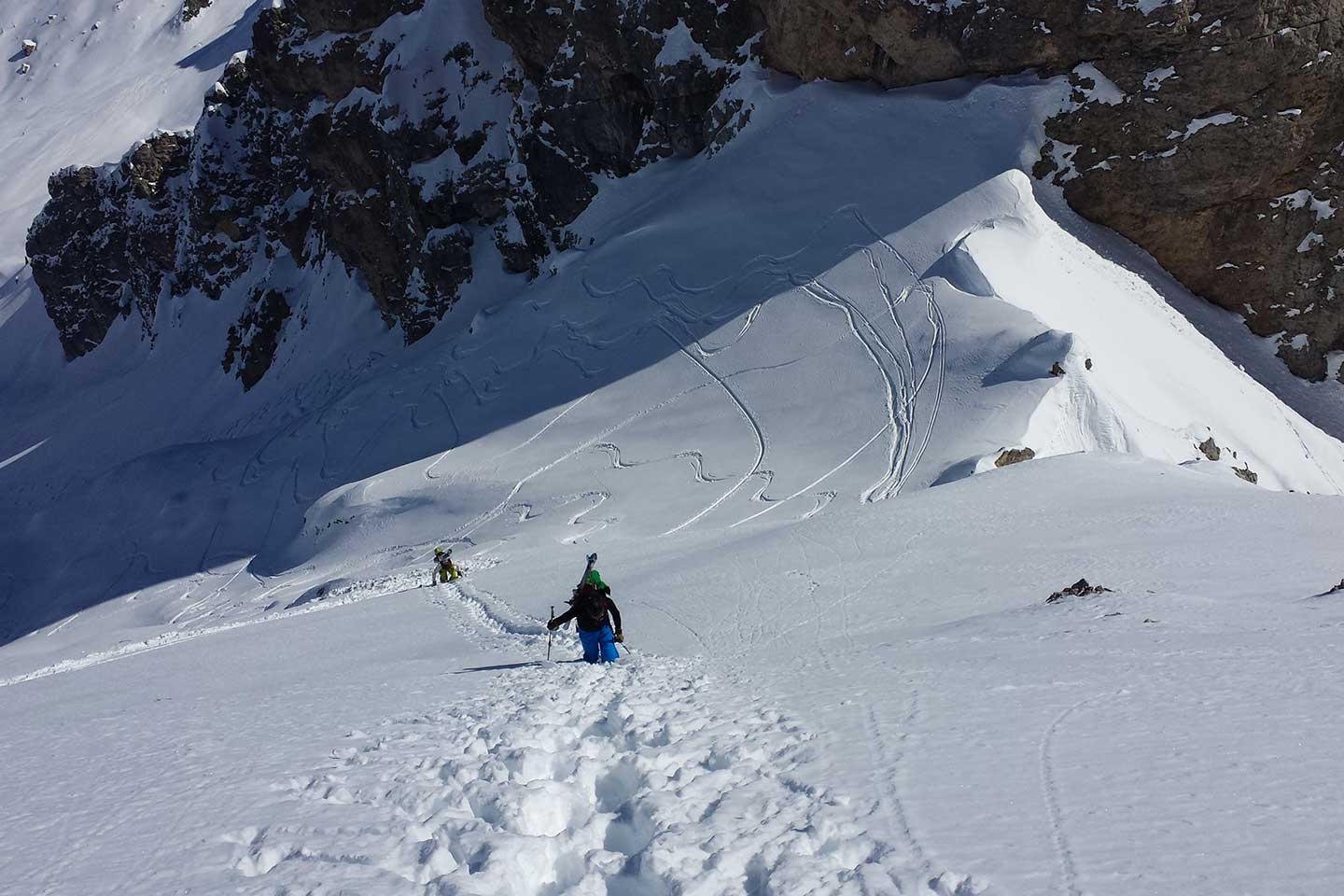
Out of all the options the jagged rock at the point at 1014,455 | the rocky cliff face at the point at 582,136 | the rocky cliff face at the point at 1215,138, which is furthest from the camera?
the rocky cliff face at the point at 582,136

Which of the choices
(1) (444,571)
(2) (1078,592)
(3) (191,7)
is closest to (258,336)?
(3) (191,7)

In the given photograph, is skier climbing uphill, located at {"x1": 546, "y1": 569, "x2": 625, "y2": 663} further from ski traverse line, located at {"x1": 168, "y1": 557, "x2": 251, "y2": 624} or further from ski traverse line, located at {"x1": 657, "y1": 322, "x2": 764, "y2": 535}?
ski traverse line, located at {"x1": 168, "y1": 557, "x2": 251, "y2": 624}

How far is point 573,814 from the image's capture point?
534 centimetres

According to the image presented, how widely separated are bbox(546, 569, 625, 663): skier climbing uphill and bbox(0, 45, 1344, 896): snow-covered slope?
82cm

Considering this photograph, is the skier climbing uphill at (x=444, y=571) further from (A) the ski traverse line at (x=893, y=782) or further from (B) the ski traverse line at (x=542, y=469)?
(A) the ski traverse line at (x=893, y=782)

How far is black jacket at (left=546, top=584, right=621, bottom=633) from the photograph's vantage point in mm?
9531

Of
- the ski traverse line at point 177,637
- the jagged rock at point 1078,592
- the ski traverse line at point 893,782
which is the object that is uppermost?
the ski traverse line at point 893,782

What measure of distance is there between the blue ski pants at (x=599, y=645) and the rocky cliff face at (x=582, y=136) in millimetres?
25947

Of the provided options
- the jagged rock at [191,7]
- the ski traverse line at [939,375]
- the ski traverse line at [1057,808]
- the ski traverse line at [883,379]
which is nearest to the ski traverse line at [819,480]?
the ski traverse line at [883,379]

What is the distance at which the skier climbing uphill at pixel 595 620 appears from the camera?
9539 millimetres

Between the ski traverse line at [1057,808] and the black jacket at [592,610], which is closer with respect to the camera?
the ski traverse line at [1057,808]

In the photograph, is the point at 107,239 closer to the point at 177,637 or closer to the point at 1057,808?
the point at 177,637

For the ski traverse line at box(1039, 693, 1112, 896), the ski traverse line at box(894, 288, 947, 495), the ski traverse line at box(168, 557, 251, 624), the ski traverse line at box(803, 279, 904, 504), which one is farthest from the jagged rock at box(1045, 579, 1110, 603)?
the ski traverse line at box(168, 557, 251, 624)

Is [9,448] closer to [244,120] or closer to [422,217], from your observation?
[244,120]
